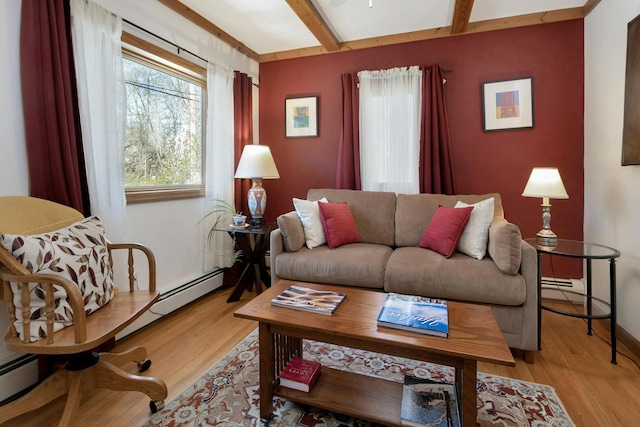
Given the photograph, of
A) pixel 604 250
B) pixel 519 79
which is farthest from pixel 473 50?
pixel 604 250

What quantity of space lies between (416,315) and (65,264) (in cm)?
152

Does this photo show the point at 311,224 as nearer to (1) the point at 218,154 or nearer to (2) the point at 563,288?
(1) the point at 218,154

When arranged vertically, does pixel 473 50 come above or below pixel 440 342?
above

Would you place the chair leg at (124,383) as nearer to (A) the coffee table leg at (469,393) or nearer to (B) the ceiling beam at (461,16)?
(A) the coffee table leg at (469,393)

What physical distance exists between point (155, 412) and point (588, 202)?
3.32 meters

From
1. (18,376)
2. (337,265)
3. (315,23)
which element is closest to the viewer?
(18,376)

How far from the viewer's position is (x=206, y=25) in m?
2.83

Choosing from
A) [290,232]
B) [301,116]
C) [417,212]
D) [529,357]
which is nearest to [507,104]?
[417,212]

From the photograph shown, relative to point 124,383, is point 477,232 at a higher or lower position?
higher

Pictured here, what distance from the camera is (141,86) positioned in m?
2.40

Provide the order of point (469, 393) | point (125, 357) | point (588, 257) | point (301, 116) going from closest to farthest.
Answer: point (469, 393) < point (125, 357) < point (588, 257) < point (301, 116)

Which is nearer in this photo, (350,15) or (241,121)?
(350,15)

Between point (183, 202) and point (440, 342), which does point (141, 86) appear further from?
point (440, 342)

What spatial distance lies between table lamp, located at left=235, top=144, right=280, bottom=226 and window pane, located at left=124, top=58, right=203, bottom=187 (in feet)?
1.46
